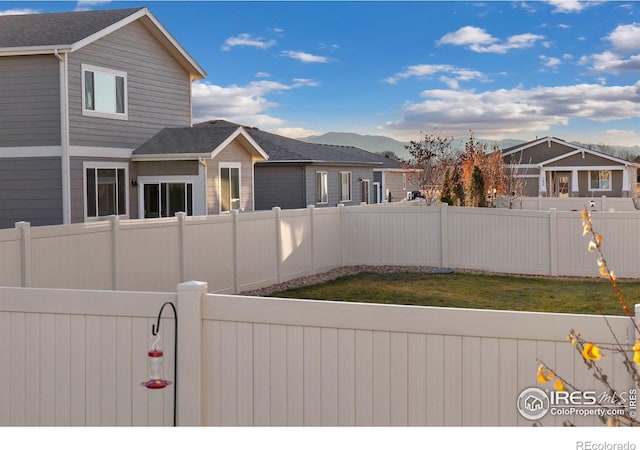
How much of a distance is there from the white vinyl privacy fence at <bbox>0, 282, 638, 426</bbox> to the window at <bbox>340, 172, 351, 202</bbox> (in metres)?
27.8

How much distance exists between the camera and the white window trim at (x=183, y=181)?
20047 millimetres

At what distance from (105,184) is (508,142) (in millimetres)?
38088

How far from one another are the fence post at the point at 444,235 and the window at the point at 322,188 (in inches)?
503

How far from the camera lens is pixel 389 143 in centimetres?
9319

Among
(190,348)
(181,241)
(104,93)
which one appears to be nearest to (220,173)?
(104,93)

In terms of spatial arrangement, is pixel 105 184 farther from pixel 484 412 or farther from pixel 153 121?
pixel 484 412

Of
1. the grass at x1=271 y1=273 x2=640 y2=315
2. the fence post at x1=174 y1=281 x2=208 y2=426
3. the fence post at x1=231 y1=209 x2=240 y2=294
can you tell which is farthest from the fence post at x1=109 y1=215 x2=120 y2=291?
the fence post at x1=174 y1=281 x2=208 y2=426

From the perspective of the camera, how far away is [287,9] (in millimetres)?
20844

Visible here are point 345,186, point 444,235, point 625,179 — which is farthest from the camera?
point 625,179

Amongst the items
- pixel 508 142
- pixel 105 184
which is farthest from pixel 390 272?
pixel 508 142

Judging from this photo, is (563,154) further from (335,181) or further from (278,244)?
(278,244)

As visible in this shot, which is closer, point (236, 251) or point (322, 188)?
point (236, 251)

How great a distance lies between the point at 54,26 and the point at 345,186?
1630 centimetres

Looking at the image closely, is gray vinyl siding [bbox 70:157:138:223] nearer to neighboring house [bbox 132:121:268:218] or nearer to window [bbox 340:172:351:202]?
neighboring house [bbox 132:121:268:218]
